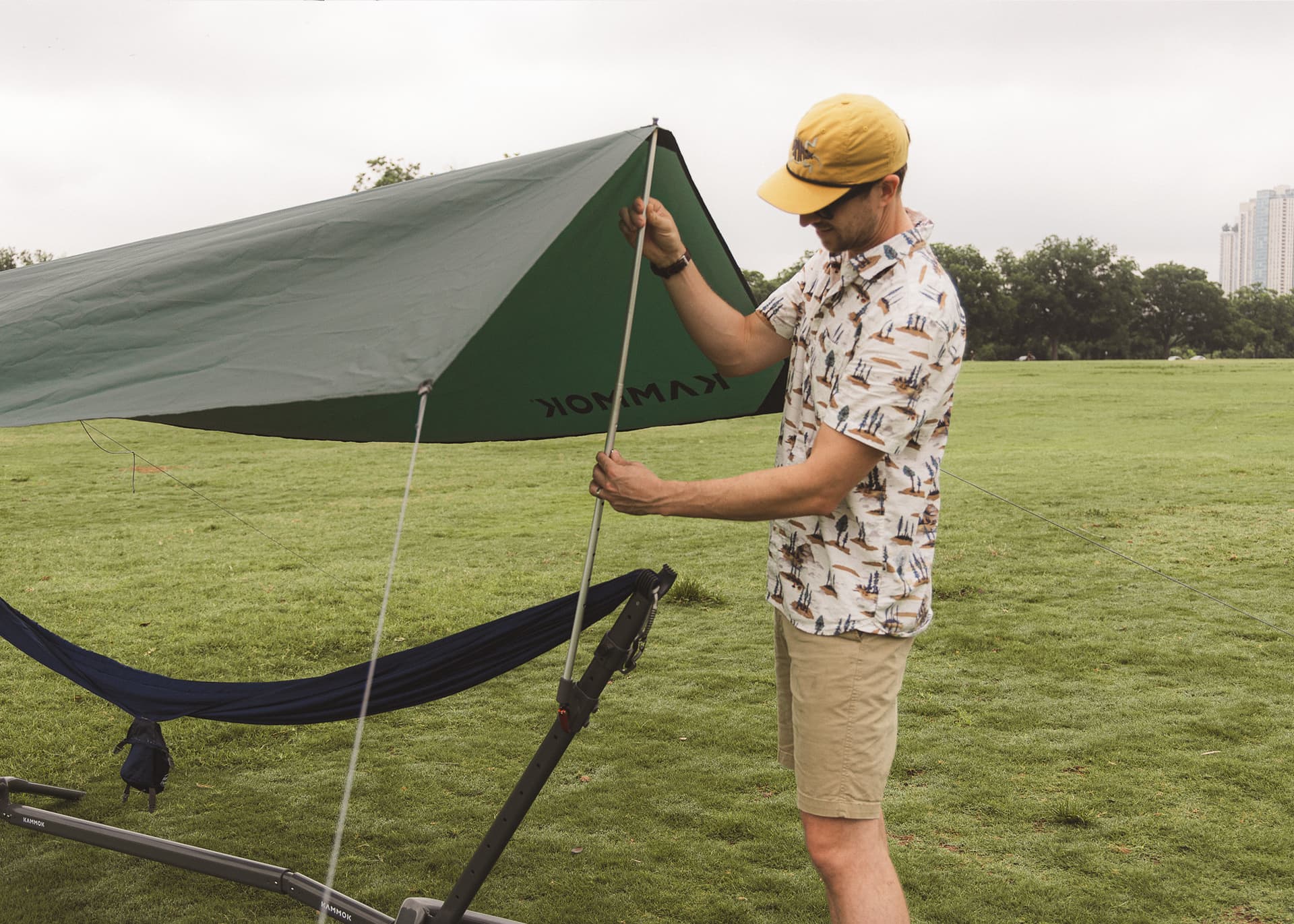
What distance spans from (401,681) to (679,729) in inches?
68.2

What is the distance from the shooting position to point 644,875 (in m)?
3.13

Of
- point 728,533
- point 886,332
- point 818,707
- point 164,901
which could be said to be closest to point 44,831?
point 164,901

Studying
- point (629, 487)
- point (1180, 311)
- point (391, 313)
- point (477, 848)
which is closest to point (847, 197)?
point (629, 487)

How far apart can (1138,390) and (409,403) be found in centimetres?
2248

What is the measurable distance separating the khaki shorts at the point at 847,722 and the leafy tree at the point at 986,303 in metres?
68.6

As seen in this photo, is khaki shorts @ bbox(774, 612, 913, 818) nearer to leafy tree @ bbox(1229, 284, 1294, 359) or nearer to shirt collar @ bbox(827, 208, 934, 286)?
shirt collar @ bbox(827, 208, 934, 286)

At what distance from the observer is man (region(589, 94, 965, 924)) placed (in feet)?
6.34

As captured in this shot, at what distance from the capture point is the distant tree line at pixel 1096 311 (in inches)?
2771

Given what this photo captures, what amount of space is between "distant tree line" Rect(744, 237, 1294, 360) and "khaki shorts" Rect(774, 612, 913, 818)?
69177 mm

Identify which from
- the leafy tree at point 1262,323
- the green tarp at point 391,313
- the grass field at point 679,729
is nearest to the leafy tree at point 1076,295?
the leafy tree at point 1262,323

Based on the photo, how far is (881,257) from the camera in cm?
200

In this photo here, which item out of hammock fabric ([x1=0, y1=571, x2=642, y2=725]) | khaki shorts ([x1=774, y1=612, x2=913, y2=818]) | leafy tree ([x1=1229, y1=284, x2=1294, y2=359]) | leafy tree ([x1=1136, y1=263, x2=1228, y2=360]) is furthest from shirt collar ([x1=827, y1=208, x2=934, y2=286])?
leafy tree ([x1=1229, y1=284, x2=1294, y2=359])

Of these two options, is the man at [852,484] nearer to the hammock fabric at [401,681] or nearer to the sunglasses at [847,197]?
the sunglasses at [847,197]

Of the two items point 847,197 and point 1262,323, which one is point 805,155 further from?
point 1262,323
